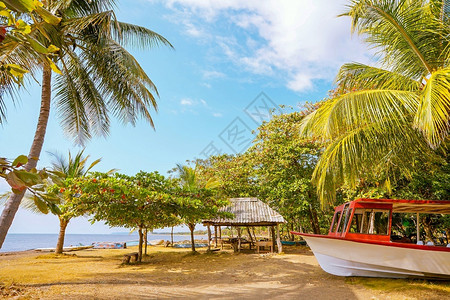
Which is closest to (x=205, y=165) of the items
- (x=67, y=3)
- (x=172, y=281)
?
(x=172, y=281)

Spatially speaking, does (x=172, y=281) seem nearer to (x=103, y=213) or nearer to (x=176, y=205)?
(x=176, y=205)

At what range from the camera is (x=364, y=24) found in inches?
286

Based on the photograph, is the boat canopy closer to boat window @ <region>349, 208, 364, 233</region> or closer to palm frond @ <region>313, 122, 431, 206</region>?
boat window @ <region>349, 208, 364, 233</region>

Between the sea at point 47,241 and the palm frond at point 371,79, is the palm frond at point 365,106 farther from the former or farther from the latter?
the sea at point 47,241

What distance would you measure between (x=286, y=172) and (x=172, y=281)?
10.1 m

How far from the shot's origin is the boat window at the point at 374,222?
8.03m

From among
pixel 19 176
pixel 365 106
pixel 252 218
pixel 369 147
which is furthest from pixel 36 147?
pixel 252 218

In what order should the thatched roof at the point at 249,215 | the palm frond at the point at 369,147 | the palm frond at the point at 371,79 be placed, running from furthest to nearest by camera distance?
the thatched roof at the point at 249,215
the palm frond at the point at 371,79
the palm frond at the point at 369,147

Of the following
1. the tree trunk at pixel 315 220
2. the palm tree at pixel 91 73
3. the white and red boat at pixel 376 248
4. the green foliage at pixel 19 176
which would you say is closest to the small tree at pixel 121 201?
the palm tree at pixel 91 73

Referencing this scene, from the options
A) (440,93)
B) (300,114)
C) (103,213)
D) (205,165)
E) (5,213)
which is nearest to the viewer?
(440,93)

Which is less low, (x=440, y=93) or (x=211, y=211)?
(x=440, y=93)

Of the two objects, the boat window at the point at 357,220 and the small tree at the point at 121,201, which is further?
the small tree at the point at 121,201

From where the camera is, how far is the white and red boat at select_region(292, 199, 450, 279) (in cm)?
698

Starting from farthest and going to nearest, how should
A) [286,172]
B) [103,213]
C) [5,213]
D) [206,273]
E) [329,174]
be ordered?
1. [286,172]
2. [103,213]
3. [206,273]
4. [329,174]
5. [5,213]
